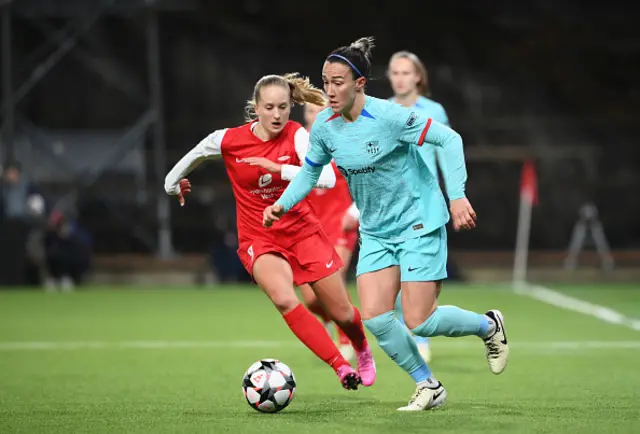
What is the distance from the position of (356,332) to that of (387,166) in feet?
4.76

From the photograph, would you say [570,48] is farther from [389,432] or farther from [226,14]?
[389,432]

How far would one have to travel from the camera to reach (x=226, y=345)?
33.5 ft

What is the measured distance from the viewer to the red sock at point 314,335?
6.50 metres

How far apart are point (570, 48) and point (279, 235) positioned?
50.5 feet

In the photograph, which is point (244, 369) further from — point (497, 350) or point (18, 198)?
point (18, 198)

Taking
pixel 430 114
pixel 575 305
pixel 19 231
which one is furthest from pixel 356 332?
pixel 19 231

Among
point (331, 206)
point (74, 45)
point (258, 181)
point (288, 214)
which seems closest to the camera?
point (258, 181)

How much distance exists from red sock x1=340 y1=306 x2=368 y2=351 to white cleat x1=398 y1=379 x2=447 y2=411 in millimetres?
974

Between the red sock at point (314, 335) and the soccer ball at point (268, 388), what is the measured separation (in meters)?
0.32

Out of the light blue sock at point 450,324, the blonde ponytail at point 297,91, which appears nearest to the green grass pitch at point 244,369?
the light blue sock at point 450,324

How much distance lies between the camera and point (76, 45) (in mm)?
21281

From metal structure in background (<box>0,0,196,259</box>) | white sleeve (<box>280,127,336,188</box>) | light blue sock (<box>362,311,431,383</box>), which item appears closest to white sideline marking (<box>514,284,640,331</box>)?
white sleeve (<box>280,127,336,188</box>)

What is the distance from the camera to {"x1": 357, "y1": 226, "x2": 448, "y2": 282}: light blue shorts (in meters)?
6.02

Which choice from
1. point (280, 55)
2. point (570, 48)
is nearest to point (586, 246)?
point (570, 48)
